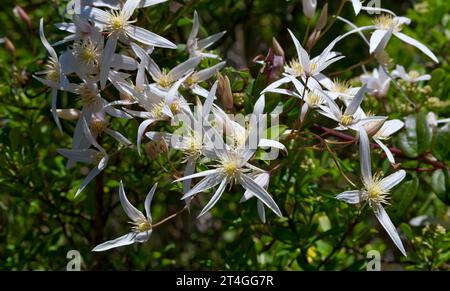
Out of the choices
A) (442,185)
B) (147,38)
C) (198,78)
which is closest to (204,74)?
(198,78)

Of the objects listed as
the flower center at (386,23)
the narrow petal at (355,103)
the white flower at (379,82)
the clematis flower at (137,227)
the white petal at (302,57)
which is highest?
the flower center at (386,23)

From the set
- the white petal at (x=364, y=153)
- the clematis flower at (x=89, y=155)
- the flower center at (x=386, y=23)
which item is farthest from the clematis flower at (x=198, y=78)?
the flower center at (x=386, y=23)

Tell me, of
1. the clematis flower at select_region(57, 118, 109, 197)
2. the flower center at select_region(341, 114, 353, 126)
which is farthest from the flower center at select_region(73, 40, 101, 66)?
the flower center at select_region(341, 114, 353, 126)

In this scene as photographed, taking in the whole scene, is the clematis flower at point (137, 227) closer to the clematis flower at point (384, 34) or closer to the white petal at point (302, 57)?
the white petal at point (302, 57)

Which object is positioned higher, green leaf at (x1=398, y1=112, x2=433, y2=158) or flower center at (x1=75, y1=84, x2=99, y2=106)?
flower center at (x1=75, y1=84, x2=99, y2=106)

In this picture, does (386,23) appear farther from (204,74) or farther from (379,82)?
(204,74)

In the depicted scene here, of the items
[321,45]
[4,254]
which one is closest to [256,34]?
[321,45]

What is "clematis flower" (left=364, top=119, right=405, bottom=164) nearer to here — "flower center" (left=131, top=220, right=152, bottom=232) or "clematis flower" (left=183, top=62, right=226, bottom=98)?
"clematis flower" (left=183, top=62, right=226, bottom=98)

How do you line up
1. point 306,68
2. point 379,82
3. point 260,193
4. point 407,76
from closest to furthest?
point 260,193
point 306,68
point 379,82
point 407,76
